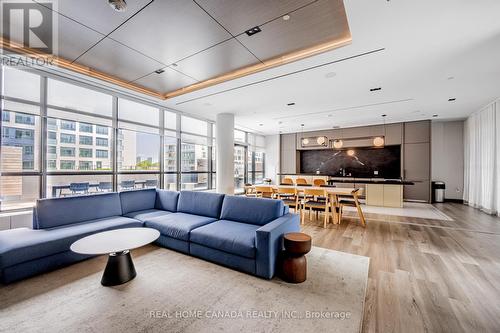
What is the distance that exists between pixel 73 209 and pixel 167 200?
1.44 meters

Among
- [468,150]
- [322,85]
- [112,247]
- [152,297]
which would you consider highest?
[322,85]

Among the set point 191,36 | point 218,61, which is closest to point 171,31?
point 191,36

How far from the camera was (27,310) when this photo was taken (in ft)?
5.76

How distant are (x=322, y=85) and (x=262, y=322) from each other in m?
4.10

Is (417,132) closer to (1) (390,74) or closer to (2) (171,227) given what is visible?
(1) (390,74)

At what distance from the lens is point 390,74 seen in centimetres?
361

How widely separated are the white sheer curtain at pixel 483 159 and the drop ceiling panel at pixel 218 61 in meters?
6.53

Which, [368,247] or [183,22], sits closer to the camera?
[183,22]

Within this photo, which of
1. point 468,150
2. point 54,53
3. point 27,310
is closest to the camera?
point 27,310

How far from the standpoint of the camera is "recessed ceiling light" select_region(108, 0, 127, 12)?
6.88 feet

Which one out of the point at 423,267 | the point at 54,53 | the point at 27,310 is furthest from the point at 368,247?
the point at 54,53

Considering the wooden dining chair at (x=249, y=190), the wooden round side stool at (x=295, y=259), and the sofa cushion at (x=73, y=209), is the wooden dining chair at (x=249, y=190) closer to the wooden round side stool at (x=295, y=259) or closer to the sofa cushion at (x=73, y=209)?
the sofa cushion at (x=73, y=209)

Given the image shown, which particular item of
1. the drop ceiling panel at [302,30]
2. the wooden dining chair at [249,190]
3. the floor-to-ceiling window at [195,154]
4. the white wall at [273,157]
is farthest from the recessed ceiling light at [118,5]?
the white wall at [273,157]

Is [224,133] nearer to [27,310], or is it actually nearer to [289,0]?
[289,0]
